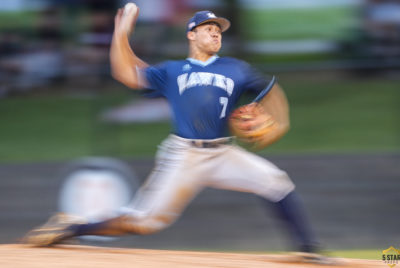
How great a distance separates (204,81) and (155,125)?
5.94 meters

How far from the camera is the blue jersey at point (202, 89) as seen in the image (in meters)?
5.34

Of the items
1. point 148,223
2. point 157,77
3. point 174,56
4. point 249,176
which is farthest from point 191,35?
point 174,56

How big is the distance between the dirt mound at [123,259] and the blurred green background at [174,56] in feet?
11.9

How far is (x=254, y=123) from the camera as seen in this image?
5477mm

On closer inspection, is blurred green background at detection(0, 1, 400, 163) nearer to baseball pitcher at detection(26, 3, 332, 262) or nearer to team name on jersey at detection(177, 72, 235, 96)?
baseball pitcher at detection(26, 3, 332, 262)

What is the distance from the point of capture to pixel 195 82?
5.35 meters

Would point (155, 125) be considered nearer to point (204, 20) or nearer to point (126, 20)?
point (126, 20)

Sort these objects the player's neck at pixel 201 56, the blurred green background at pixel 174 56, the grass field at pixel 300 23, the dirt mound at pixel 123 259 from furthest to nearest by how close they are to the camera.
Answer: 1. the grass field at pixel 300 23
2. the blurred green background at pixel 174 56
3. the player's neck at pixel 201 56
4. the dirt mound at pixel 123 259

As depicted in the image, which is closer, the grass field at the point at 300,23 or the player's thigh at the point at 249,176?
the player's thigh at the point at 249,176

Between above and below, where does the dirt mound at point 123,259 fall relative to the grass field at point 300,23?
below

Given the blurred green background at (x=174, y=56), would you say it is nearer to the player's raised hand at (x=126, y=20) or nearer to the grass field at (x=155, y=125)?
the grass field at (x=155, y=125)

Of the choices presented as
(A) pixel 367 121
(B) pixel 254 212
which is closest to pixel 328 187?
(B) pixel 254 212

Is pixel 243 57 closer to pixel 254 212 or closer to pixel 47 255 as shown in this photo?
pixel 254 212
